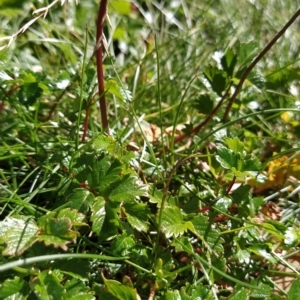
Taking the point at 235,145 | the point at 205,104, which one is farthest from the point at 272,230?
the point at 205,104

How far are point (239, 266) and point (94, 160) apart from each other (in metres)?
0.37

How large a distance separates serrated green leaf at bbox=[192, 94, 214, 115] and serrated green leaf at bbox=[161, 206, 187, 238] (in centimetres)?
38

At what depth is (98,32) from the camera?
101 cm

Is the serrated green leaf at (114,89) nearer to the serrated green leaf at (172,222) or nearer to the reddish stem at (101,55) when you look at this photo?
the reddish stem at (101,55)

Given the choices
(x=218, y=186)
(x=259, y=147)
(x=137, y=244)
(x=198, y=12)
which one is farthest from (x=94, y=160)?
(x=198, y=12)

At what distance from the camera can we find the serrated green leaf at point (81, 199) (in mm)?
947

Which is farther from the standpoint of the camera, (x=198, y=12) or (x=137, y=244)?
(x=198, y=12)

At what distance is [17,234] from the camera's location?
2.80 ft

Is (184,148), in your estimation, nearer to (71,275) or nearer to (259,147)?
(259,147)

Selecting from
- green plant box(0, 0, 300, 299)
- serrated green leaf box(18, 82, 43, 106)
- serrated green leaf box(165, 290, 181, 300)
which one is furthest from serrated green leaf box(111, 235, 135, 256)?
serrated green leaf box(18, 82, 43, 106)

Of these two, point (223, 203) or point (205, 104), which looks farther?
point (205, 104)

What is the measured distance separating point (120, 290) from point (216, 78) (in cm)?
58

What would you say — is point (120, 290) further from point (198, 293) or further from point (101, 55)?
point (101, 55)

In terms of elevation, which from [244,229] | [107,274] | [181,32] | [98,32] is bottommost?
[107,274]
